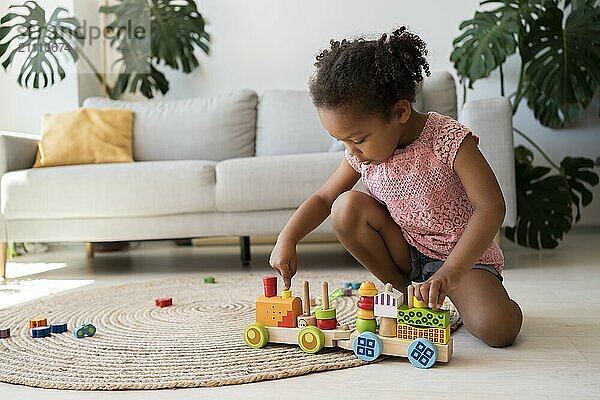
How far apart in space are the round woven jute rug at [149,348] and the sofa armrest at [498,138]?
0.86 m

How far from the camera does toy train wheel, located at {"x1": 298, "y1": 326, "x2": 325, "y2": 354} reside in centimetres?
139

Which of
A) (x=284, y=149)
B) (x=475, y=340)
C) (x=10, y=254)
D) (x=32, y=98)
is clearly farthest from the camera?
(x=32, y=98)

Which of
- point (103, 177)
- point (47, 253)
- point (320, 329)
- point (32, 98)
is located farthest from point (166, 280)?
point (32, 98)

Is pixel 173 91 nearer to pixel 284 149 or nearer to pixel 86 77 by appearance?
pixel 86 77

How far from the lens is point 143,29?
420 centimetres

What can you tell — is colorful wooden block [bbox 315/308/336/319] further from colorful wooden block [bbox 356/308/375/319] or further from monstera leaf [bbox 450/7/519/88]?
monstera leaf [bbox 450/7/519/88]

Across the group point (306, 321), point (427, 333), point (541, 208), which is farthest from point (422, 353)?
point (541, 208)

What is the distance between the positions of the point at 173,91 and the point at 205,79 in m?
0.21

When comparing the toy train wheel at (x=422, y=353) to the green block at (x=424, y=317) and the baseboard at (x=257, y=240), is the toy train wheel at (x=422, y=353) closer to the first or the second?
the green block at (x=424, y=317)

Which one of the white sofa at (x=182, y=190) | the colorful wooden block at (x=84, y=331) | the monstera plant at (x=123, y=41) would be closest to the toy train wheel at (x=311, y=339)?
the colorful wooden block at (x=84, y=331)

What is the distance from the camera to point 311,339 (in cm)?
140

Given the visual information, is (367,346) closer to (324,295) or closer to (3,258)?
(324,295)

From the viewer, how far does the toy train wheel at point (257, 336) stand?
1.46 meters

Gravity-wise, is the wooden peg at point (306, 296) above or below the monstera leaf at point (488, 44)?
below
